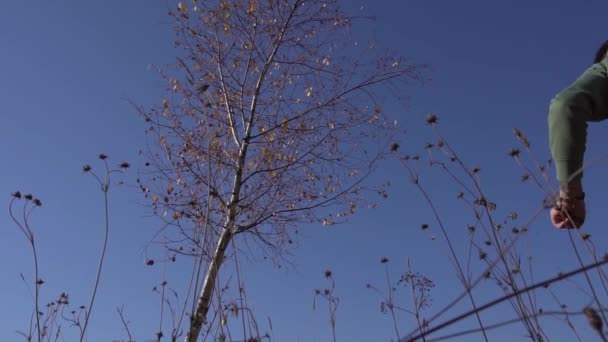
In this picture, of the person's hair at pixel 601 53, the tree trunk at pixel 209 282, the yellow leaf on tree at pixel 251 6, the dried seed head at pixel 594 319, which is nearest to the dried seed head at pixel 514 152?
the person's hair at pixel 601 53

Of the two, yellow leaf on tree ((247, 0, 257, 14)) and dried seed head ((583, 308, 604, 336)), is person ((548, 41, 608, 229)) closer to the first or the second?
dried seed head ((583, 308, 604, 336))

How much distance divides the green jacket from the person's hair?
0.23 metres

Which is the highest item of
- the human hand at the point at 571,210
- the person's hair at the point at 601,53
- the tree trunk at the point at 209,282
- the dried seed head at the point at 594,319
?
the tree trunk at the point at 209,282

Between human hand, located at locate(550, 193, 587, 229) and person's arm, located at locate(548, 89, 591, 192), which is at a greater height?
person's arm, located at locate(548, 89, 591, 192)

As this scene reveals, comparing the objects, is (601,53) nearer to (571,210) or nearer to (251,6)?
(571,210)

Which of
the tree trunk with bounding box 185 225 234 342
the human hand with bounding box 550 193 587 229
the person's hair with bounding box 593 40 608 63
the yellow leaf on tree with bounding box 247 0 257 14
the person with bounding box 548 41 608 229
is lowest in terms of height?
the human hand with bounding box 550 193 587 229

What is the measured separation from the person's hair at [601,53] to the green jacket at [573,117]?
231mm

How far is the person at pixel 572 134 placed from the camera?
1606mm

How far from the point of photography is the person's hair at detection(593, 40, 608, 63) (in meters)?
1.98

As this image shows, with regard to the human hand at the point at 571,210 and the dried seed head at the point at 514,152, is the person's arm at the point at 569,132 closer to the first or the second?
the human hand at the point at 571,210

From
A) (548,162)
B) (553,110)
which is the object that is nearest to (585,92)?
(553,110)

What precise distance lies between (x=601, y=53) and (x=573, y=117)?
1.62 feet

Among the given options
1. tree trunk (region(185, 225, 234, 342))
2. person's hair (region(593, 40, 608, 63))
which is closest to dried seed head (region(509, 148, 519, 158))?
person's hair (region(593, 40, 608, 63))

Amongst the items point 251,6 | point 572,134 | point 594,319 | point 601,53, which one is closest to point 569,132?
point 572,134
